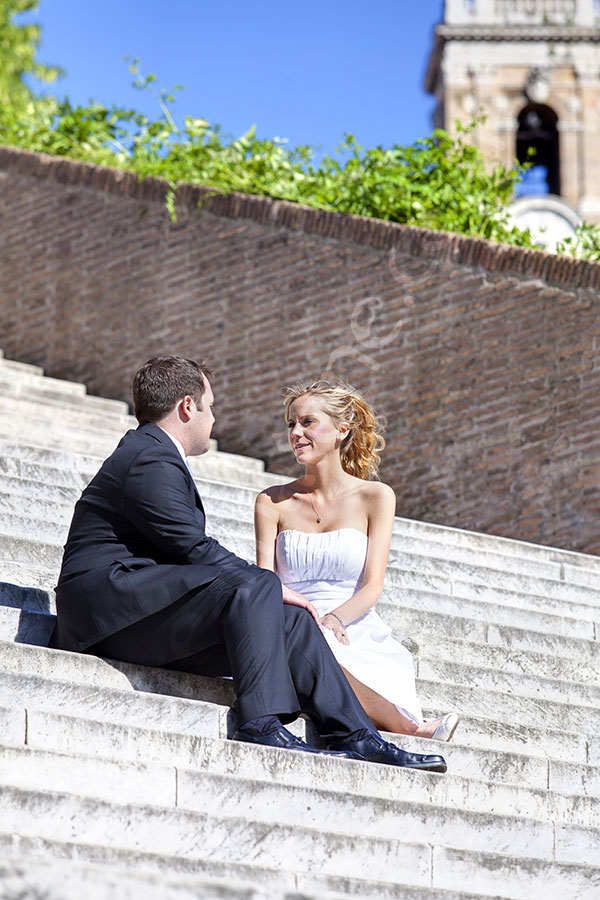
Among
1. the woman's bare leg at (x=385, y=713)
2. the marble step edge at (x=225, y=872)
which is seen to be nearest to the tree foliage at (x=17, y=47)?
the woman's bare leg at (x=385, y=713)

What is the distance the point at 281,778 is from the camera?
145 inches

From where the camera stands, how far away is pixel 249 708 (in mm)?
3777

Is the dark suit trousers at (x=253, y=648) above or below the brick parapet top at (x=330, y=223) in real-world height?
below

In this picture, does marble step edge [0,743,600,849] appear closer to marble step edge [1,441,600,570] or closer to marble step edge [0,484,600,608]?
marble step edge [0,484,600,608]

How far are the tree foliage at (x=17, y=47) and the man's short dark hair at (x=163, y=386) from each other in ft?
54.9

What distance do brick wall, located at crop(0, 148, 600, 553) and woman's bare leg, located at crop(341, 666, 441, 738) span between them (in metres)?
4.01

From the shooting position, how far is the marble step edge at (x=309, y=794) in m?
3.31

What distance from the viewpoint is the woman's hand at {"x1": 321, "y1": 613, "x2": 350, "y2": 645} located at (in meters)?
4.32

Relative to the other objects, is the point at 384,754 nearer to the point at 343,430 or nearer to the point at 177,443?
the point at 177,443

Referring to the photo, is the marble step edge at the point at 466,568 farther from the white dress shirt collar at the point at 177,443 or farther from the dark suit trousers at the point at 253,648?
the dark suit trousers at the point at 253,648

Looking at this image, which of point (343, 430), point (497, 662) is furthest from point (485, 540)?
point (343, 430)

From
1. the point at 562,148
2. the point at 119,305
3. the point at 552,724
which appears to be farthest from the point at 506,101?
the point at 552,724

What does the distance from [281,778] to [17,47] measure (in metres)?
19.4

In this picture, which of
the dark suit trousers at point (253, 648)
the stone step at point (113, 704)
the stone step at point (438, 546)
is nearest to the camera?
the stone step at point (113, 704)
